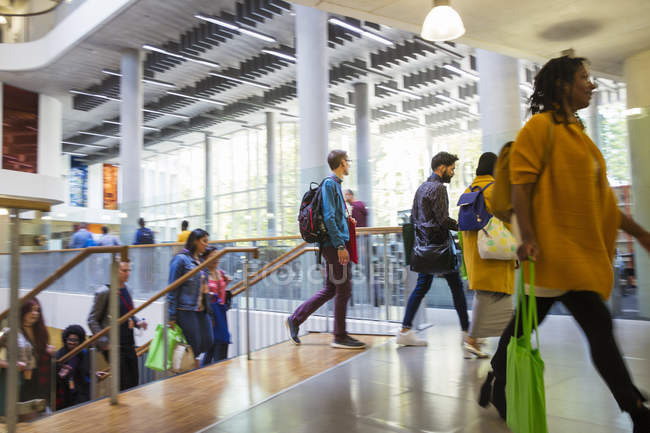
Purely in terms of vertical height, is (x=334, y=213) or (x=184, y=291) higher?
(x=334, y=213)

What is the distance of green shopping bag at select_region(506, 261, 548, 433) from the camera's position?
1843 millimetres

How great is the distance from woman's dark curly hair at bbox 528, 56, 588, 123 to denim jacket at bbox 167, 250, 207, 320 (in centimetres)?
341

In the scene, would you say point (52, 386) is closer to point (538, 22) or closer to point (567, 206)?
point (567, 206)

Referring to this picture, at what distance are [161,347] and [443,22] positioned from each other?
3.81m

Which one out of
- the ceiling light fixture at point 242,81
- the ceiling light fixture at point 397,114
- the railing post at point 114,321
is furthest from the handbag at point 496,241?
the ceiling light fixture at point 397,114

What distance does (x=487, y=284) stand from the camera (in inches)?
147

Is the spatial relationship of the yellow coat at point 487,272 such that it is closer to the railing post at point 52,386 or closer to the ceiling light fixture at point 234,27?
the railing post at point 52,386

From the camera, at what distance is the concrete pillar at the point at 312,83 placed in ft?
33.1

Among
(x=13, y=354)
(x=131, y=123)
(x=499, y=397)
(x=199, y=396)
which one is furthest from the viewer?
(x=131, y=123)

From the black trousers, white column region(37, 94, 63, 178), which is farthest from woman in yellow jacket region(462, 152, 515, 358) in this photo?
white column region(37, 94, 63, 178)

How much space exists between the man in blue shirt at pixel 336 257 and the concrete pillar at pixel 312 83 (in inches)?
216

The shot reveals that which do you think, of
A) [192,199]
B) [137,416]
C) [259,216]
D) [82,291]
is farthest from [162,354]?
[192,199]

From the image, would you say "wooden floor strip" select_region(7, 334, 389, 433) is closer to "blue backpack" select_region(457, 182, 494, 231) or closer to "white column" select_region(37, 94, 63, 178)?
"blue backpack" select_region(457, 182, 494, 231)

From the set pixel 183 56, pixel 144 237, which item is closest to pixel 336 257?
pixel 144 237
